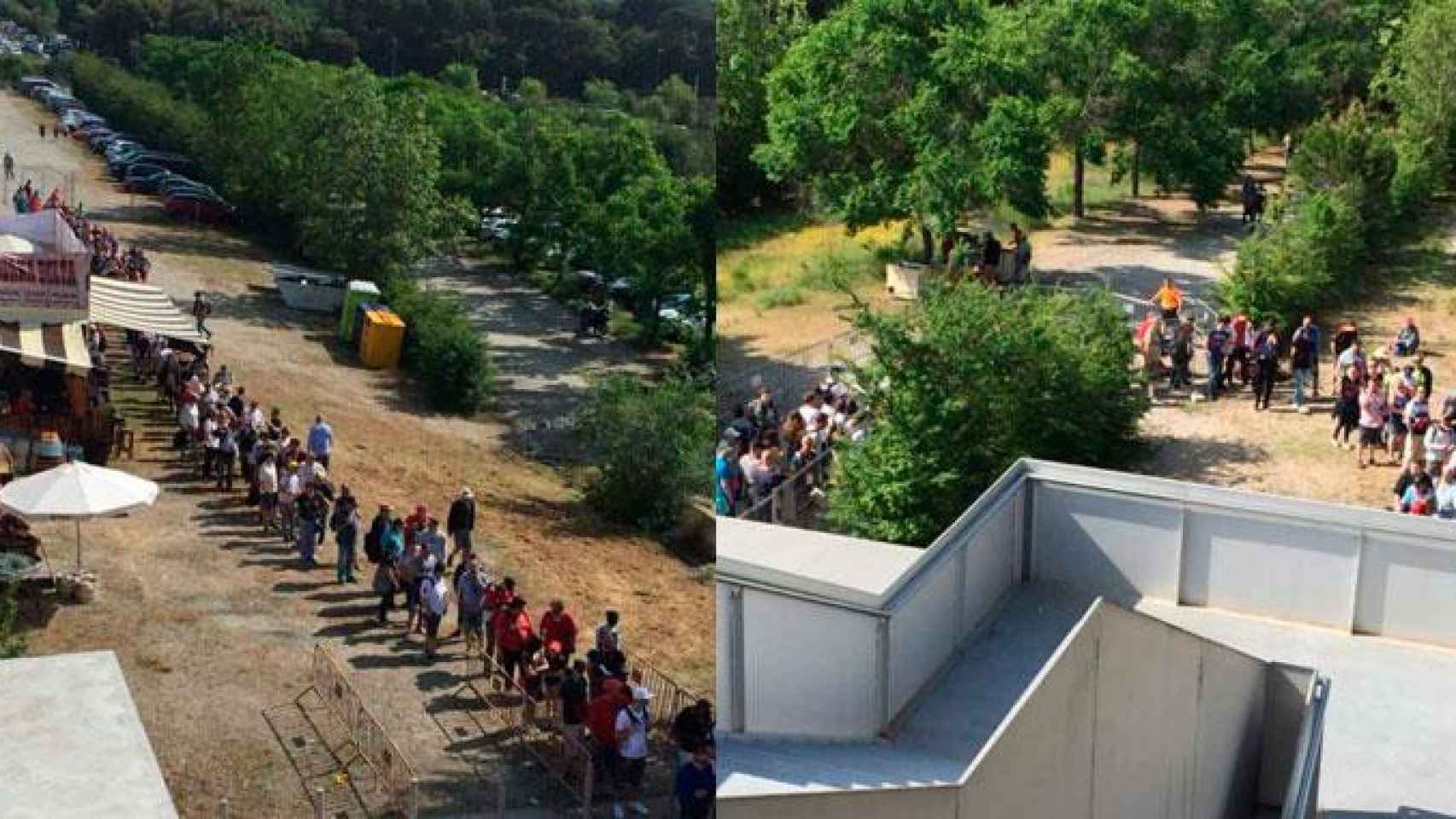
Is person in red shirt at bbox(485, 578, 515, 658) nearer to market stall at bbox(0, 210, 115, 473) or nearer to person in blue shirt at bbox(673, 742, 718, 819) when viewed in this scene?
market stall at bbox(0, 210, 115, 473)

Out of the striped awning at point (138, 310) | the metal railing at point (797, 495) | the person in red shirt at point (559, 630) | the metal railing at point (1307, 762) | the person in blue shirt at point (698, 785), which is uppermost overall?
the striped awning at point (138, 310)

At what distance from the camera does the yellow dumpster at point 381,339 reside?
820 centimetres

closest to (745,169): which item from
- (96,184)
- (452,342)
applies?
(452,342)

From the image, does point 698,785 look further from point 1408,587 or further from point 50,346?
point 1408,587

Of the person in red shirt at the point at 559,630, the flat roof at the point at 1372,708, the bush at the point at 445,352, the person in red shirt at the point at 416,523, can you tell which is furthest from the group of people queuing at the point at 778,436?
the flat roof at the point at 1372,708

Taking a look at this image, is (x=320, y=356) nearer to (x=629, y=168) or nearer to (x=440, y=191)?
(x=629, y=168)

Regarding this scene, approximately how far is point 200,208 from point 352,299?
2.71 ft

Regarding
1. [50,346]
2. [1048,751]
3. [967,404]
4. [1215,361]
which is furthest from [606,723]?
[1215,361]

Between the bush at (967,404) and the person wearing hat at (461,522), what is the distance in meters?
5.41

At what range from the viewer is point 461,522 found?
8.38 meters

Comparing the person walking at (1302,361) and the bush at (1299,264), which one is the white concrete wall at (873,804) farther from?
the bush at (1299,264)

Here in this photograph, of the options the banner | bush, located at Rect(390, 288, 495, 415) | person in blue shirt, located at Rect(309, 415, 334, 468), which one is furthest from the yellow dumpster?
the banner

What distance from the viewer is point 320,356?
25.3ft

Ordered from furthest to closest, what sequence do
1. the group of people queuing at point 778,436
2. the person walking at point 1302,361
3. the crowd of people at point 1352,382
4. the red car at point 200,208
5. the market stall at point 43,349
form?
the person walking at point 1302,361 → the crowd of people at point 1352,382 → the group of people queuing at point 778,436 → the red car at point 200,208 → the market stall at point 43,349
